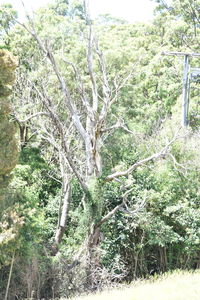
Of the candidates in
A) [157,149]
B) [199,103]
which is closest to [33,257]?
[157,149]

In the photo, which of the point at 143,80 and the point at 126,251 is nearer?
the point at 126,251

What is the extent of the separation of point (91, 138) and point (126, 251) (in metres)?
5.40

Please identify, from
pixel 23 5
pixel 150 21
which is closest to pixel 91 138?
pixel 23 5

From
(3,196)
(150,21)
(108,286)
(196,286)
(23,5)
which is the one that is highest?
(150,21)

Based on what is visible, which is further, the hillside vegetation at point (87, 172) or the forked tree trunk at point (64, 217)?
the forked tree trunk at point (64, 217)

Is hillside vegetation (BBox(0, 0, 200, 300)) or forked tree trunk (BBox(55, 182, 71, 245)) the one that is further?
forked tree trunk (BBox(55, 182, 71, 245))

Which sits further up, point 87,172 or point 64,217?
point 87,172

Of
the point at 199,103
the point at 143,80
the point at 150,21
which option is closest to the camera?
the point at 199,103

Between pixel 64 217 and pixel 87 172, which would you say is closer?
pixel 87 172

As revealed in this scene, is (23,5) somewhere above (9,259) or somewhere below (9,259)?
above

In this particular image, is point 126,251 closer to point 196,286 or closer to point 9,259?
point 9,259

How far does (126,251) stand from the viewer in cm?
1912

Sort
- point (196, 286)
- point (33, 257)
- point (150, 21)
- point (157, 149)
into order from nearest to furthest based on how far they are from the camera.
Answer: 1. point (196, 286)
2. point (33, 257)
3. point (157, 149)
4. point (150, 21)

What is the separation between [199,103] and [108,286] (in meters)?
11.5
